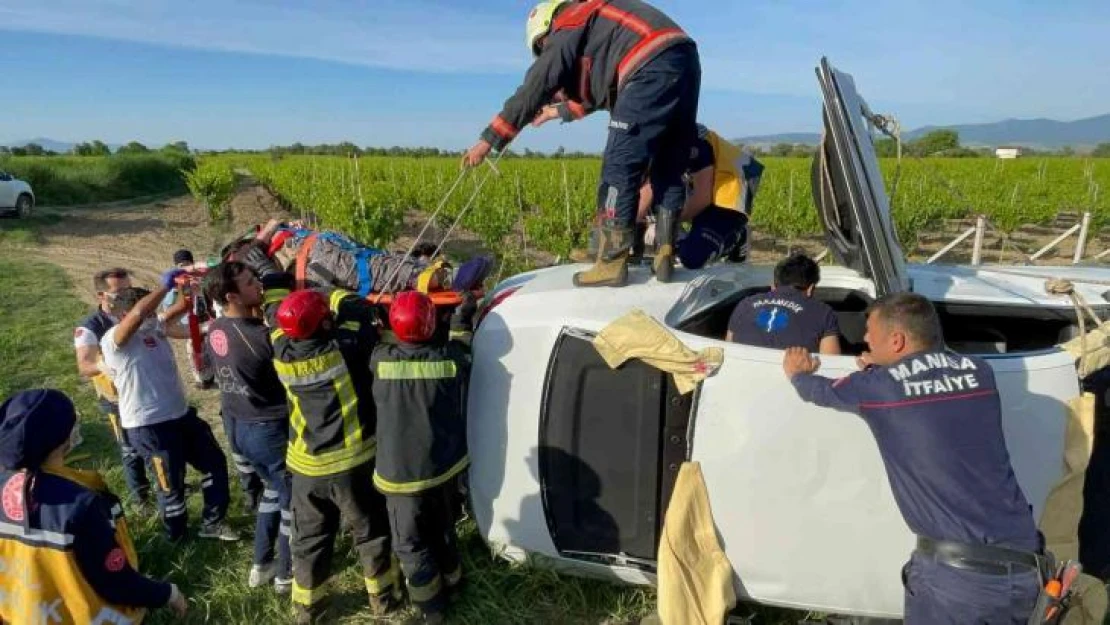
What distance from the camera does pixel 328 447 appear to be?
10.2 feet

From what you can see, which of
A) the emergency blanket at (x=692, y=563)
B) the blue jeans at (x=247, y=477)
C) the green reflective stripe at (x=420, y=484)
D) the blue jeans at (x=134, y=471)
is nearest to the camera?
the emergency blanket at (x=692, y=563)

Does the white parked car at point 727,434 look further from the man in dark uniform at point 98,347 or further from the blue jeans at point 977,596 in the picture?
the man in dark uniform at point 98,347

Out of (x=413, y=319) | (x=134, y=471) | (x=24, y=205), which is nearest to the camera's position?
(x=413, y=319)

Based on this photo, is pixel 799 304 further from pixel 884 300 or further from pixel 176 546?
pixel 176 546

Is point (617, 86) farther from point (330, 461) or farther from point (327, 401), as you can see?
point (330, 461)

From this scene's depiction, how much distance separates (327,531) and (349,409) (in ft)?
1.94

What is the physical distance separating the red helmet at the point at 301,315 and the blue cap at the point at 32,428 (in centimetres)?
82

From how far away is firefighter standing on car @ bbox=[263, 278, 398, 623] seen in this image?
9.94 feet

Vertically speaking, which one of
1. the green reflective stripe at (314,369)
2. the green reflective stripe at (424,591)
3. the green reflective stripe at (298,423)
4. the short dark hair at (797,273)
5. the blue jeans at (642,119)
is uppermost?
the blue jeans at (642,119)

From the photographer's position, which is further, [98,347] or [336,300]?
[98,347]

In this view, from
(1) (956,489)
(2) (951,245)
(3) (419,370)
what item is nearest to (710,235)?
(3) (419,370)

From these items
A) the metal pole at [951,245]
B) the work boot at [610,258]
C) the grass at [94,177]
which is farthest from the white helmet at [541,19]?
the grass at [94,177]

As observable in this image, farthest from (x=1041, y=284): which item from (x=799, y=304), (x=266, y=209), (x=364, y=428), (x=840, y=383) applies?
(x=266, y=209)

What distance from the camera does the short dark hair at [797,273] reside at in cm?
329
